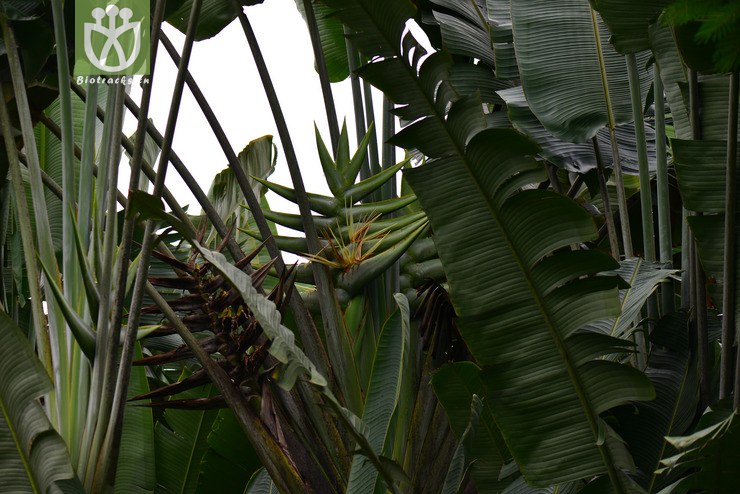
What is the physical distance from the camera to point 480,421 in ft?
7.45

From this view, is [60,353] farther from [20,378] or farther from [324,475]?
[324,475]

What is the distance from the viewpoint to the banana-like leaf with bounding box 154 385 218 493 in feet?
9.52

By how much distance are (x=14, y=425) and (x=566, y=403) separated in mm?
1402

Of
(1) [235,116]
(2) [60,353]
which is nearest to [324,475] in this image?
(2) [60,353]

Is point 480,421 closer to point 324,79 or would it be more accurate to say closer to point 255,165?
point 324,79

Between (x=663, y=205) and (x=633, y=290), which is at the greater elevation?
(x=663, y=205)

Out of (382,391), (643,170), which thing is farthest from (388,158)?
(382,391)

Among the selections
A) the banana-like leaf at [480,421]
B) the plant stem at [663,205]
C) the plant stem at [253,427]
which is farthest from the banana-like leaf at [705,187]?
the plant stem at [253,427]

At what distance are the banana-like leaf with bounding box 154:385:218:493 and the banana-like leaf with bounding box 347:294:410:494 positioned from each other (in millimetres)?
886

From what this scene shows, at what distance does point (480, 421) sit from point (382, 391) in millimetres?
285

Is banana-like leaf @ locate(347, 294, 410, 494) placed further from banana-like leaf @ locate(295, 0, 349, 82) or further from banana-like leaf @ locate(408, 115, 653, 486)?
banana-like leaf @ locate(295, 0, 349, 82)

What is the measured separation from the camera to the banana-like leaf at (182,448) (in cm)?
290

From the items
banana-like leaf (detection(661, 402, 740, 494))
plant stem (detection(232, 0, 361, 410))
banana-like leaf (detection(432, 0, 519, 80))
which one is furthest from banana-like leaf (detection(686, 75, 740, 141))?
plant stem (detection(232, 0, 361, 410))

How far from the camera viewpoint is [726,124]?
2.18 m
